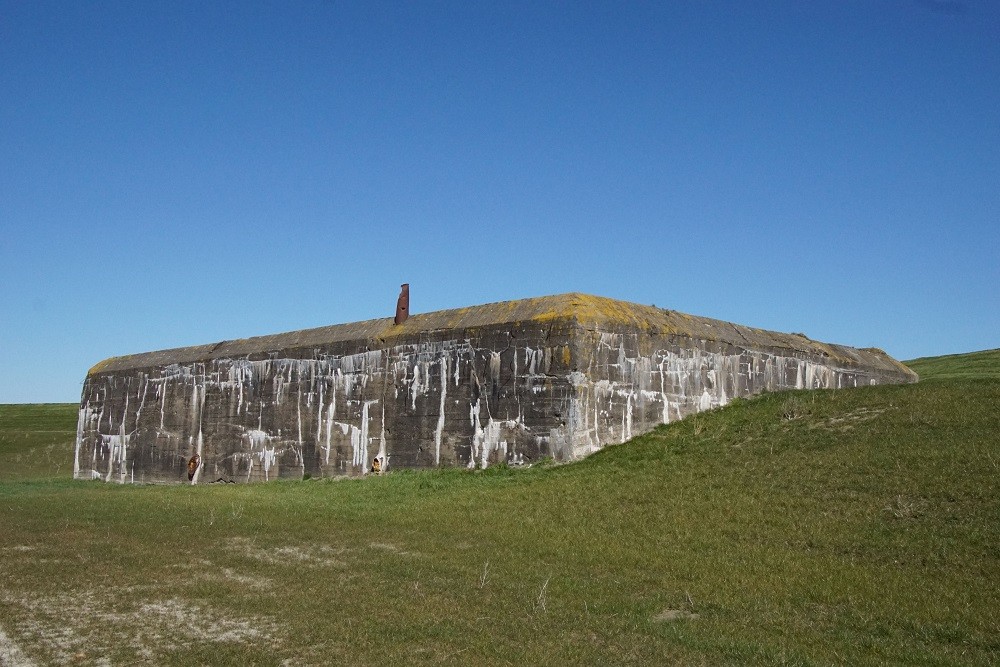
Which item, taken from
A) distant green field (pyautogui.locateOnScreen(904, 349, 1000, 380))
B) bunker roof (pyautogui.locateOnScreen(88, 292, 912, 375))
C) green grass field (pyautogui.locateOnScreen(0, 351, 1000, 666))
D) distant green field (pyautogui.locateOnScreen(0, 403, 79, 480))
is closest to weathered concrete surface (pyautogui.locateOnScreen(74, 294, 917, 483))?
bunker roof (pyautogui.locateOnScreen(88, 292, 912, 375))

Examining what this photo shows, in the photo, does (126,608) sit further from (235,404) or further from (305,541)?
(235,404)

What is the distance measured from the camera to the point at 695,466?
43.0 ft

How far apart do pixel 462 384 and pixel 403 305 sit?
3.15 m

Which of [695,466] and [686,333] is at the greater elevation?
[686,333]

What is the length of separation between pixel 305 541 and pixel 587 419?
22.1 ft

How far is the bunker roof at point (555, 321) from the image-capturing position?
54.5 feet

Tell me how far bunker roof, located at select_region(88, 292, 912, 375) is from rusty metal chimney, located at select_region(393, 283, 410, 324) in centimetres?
22

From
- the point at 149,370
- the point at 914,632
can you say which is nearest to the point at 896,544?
the point at 914,632

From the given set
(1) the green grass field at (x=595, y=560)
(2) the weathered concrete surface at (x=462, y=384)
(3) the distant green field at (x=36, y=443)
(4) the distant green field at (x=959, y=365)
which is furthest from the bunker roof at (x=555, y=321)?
(3) the distant green field at (x=36, y=443)

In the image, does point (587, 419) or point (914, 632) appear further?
point (587, 419)

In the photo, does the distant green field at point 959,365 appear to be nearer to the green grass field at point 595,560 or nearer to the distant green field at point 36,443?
the green grass field at point 595,560

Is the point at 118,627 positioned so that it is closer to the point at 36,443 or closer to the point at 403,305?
the point at 403,305

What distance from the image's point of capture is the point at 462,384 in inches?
684

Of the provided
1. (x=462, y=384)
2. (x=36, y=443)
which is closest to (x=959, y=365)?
(x=462, y=384)
